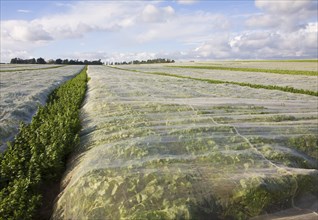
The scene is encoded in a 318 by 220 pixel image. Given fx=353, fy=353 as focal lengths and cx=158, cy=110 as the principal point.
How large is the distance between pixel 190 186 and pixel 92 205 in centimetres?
137

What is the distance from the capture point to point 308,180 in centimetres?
557

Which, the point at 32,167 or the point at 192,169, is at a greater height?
the point at 192,169

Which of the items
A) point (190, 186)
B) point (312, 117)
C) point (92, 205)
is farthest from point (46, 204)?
point (312, 117)

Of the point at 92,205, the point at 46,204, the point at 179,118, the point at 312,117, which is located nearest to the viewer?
the point at 92,205

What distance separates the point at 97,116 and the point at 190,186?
5.36 meters

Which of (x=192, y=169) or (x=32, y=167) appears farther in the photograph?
(x=32, y=167)

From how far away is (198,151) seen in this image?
6.34 meters

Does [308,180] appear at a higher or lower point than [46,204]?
higher

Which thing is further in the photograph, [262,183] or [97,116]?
[97,116]

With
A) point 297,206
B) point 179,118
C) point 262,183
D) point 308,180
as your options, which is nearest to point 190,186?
point 262,183

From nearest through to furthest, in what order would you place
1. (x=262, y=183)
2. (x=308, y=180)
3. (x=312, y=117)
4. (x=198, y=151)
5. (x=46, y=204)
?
(x=262, y=183), (x=308, y=180), (x=46, y=204), (x=198, y=151), (x=312, y=117)

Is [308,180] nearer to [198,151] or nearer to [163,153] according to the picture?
[198,151]

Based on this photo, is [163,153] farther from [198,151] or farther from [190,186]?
[190,186]

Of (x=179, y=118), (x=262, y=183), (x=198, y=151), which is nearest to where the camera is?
(x=262, y=183)
